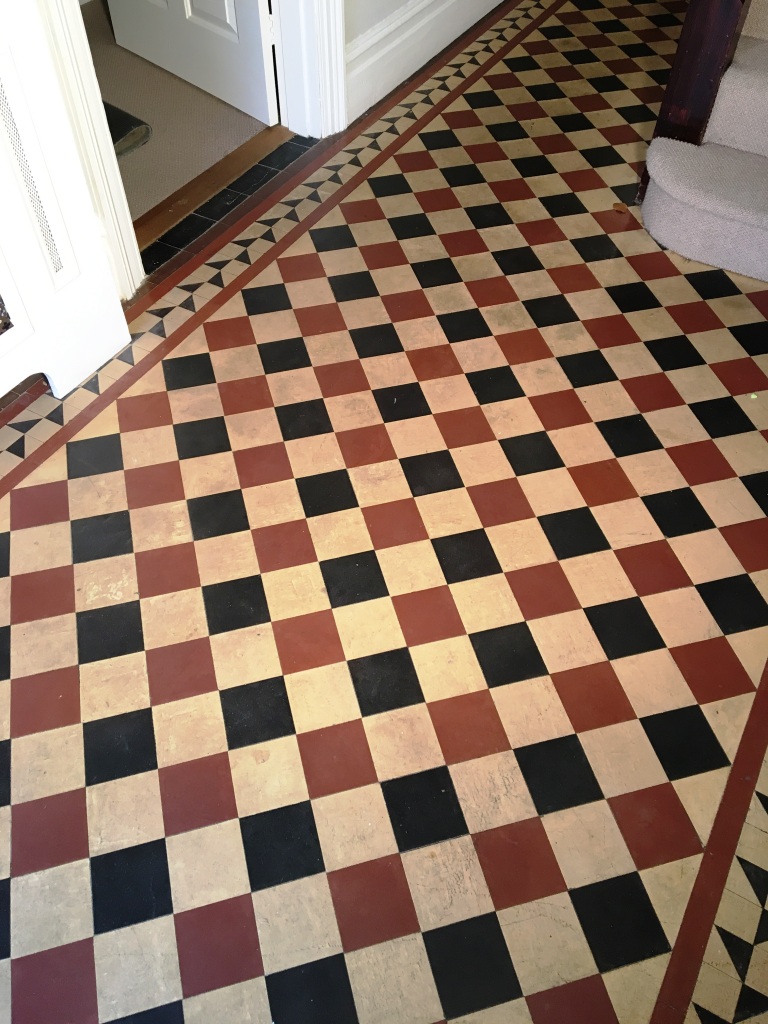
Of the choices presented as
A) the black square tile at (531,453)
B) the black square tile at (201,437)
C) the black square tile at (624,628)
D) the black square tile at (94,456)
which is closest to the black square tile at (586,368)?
Result: the black square tile at (531,453)

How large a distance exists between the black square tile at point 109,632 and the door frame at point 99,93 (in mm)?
1384

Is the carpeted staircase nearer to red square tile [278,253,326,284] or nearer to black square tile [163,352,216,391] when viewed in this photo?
red square tile [278,253,326,284]

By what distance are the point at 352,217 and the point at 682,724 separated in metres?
2.56

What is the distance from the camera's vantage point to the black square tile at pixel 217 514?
108 inches

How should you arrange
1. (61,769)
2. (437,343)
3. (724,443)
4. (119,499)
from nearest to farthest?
(61,769)
(119,499)
(724,443)
(437,343)

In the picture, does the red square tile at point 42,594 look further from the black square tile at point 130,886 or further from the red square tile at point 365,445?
the red square tile at point 365,445

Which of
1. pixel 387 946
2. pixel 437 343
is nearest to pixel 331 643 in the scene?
pixel 387 946

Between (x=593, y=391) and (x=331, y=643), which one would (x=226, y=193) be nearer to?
(x=593, y=391)

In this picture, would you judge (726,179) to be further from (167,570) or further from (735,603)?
(167,570)

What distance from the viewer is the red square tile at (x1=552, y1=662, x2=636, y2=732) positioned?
2381mm

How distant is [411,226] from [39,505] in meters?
1.99

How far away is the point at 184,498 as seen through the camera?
2.83 meters

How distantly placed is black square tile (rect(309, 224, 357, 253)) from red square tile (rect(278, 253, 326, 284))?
0.24 ft

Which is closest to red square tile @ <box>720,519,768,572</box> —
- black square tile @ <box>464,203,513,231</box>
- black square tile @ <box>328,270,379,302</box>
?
black square tile @ <box>328,270,379,302</box>
